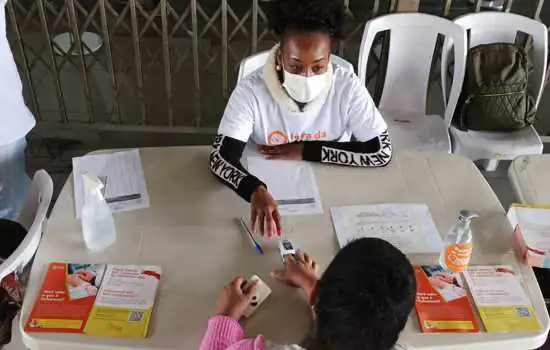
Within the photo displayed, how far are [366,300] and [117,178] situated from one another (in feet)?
3.06

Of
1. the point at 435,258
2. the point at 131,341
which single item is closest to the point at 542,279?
the point at 435,258

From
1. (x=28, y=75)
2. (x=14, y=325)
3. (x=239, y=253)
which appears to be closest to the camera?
(x=239, y=253)

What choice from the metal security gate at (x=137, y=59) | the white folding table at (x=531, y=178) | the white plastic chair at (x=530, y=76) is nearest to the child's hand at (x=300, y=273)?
the white folding table at (x=531, y=178)

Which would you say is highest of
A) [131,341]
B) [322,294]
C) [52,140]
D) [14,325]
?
[322,294]

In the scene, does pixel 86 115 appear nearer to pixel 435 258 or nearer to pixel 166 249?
pixel 166 249

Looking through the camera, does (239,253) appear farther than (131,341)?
Yes

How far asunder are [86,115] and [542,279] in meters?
2.20

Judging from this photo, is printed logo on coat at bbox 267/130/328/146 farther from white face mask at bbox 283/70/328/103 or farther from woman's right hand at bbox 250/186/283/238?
woman's right hand at bbox 250/186/283/238

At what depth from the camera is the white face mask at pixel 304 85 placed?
1.76 meters

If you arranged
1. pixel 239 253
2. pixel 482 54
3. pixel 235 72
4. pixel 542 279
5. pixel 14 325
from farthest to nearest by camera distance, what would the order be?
1. pixel 235 72
2. pixel 482 54
3. pixel 542 279
4. pixel 14 325
5. pixel 239 253

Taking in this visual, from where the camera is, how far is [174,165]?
5.87 feet

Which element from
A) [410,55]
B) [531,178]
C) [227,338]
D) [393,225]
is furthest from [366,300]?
[410,55]

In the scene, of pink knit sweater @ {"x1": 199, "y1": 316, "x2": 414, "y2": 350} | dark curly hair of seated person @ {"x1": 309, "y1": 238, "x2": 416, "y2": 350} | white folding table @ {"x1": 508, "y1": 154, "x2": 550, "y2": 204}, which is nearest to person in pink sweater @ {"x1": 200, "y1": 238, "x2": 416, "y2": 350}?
dark curly hair of seated person @ {"x1": 309, "y1": 238, "x2": 416, "y2": 350}

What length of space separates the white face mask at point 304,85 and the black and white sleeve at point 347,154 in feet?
0.45
